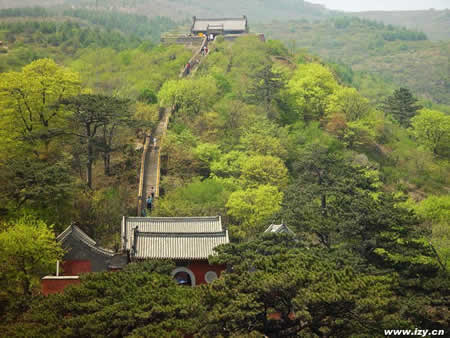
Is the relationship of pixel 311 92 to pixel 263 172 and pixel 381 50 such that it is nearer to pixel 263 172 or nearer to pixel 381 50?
pixel 263 172

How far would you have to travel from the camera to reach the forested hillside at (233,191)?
1692 cm

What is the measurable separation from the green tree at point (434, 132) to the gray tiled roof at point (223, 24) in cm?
3605

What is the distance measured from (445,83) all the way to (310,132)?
8829 centimetres

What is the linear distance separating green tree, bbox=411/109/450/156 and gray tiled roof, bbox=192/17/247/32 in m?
36.0

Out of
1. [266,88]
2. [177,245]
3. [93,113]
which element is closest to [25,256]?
[177,245]

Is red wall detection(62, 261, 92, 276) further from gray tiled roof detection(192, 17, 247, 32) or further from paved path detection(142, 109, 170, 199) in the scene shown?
gray tiled roof detection(192, 17, 247, 32)

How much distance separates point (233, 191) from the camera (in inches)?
1374

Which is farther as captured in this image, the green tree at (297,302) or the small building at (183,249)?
the small building at (183,249)

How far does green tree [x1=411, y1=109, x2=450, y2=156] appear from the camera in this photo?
54.2m

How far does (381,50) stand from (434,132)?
107 metres

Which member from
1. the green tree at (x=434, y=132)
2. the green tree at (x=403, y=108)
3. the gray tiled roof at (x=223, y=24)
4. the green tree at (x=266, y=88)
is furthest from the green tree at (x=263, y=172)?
the gray tiled roof at (x=223, y=24)

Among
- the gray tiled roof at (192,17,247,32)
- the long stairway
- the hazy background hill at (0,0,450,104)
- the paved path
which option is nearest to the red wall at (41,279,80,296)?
the long stairway

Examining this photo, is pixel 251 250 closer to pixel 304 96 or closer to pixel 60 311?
pixel 60 311

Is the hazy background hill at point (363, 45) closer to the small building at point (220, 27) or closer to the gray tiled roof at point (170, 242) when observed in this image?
the small building at point (220, 27)
